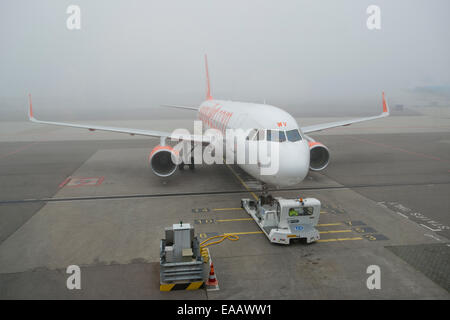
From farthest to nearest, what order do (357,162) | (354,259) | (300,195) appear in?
(357,162)
(300,195)
(354,259)

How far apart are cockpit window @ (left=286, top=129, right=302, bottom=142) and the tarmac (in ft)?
9.63

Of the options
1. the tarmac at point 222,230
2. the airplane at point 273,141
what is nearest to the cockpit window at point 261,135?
the airplane at point 273,141

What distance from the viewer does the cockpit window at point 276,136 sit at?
435 inches

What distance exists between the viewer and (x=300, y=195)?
14641 mm

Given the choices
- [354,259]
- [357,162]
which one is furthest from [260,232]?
[357,162]

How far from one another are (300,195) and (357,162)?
8.28 metres

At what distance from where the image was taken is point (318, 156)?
16594 mm

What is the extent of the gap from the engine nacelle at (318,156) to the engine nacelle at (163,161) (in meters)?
6.42

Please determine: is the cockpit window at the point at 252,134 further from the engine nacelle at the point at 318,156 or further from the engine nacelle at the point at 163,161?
the engine nacelle at the point at 318,156
